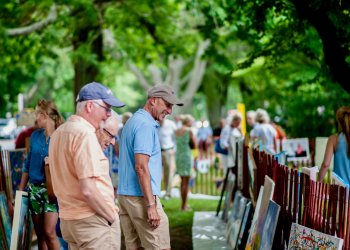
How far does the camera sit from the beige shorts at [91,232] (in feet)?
16.2

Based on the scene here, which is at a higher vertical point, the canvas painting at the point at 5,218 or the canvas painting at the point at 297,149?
the canvas painting at the point at 297,149

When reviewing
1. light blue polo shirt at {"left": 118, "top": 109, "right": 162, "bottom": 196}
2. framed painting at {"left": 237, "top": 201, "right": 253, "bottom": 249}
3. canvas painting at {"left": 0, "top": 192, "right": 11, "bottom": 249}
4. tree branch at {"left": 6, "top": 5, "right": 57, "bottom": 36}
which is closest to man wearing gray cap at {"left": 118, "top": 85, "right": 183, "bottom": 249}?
light blue polo shirt at {"left": 118, "top": 109, "right": 162, "bottom": 196}

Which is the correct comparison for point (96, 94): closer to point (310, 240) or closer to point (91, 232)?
point (91, 232)

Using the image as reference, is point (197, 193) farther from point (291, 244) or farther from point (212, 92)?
point (212, 92)

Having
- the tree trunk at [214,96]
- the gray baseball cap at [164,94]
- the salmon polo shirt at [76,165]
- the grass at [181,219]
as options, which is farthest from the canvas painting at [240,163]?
the tree trunk at [214,96]

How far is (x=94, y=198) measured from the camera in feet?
15.7

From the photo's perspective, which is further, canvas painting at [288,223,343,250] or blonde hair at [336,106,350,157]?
blonde hair at [336,106,350,157]

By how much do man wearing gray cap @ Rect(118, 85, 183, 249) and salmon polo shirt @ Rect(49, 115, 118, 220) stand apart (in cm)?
112

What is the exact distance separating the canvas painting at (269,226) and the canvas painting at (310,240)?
32 cm

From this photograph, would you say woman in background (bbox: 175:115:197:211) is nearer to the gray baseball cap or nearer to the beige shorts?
the gray baseball cap

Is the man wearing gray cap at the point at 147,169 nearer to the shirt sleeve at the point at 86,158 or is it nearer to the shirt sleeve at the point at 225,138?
the shirt sleeve at the point at 86,158

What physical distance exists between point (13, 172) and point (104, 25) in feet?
25.0

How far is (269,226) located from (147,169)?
1414 mm

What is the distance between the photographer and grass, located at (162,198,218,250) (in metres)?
10.7
